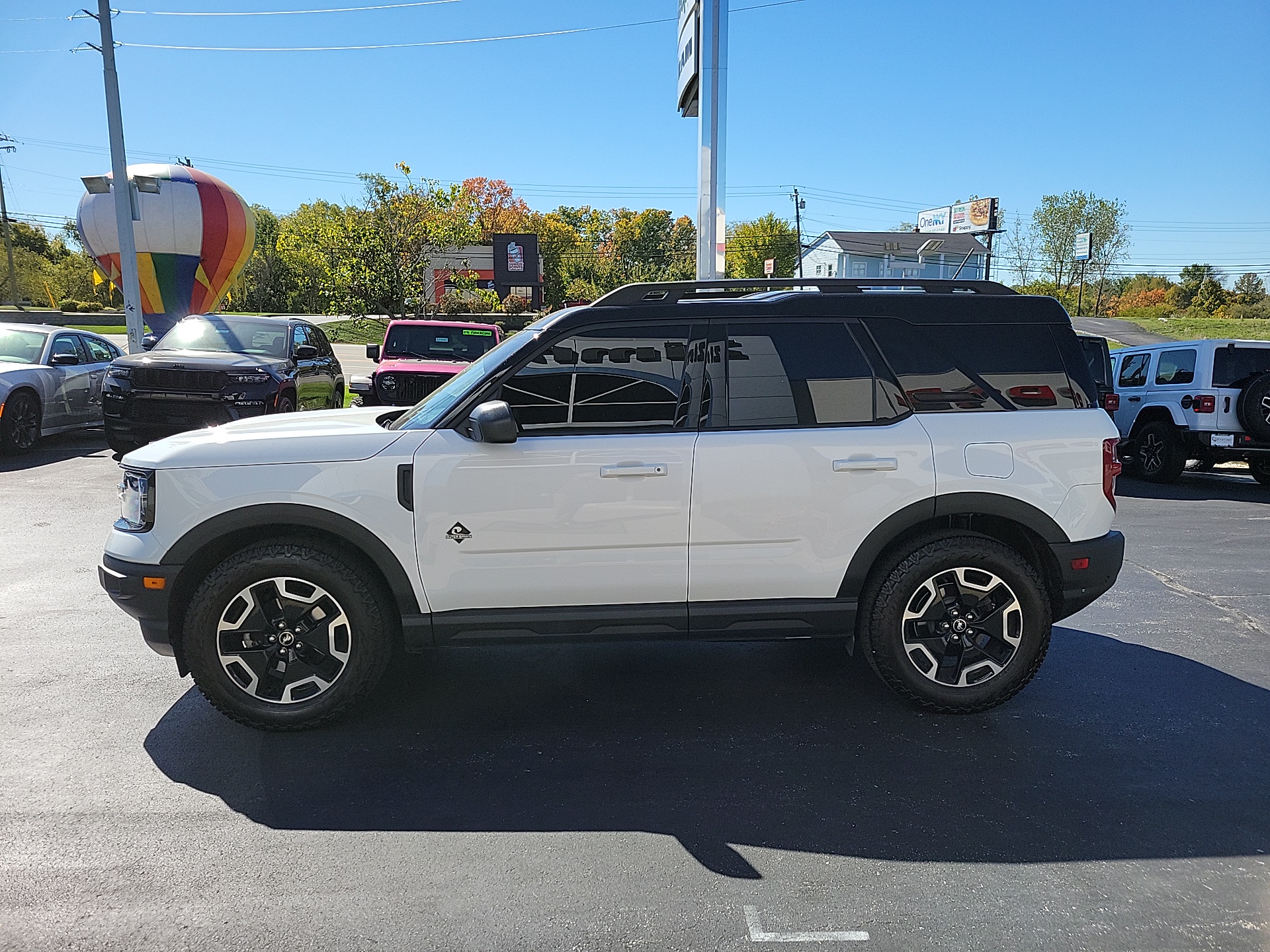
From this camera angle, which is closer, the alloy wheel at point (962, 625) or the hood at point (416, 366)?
the alloy wheel at point (962, 625)

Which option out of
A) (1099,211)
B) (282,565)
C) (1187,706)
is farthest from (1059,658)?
(1099,211)

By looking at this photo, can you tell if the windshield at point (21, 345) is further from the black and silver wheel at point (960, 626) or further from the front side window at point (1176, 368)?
the front side window at point (1176, 368)

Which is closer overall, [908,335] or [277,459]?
[277,459]

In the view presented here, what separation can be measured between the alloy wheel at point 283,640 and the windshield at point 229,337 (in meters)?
8.66

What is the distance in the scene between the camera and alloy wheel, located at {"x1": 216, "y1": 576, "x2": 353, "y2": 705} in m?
4.01

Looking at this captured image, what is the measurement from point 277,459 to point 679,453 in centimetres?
175

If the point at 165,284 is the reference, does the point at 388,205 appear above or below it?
above

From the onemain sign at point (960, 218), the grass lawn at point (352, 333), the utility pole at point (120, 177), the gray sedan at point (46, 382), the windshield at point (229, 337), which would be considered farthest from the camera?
the onemain sign at point (960, 218)

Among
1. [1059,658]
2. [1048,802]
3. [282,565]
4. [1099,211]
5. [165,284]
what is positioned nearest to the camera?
[1048,802]

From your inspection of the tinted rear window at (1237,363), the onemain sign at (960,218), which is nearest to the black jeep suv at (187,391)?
the tinted rear window at (1237,363)

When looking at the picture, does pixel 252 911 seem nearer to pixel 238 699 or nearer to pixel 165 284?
pixel 238 699

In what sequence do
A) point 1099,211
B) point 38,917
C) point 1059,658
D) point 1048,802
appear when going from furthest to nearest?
1. point 1099,211
2. point 1059,658
3. point 1048,802
4. point 38,917

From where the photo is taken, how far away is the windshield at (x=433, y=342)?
537 inches

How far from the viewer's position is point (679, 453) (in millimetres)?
4043
